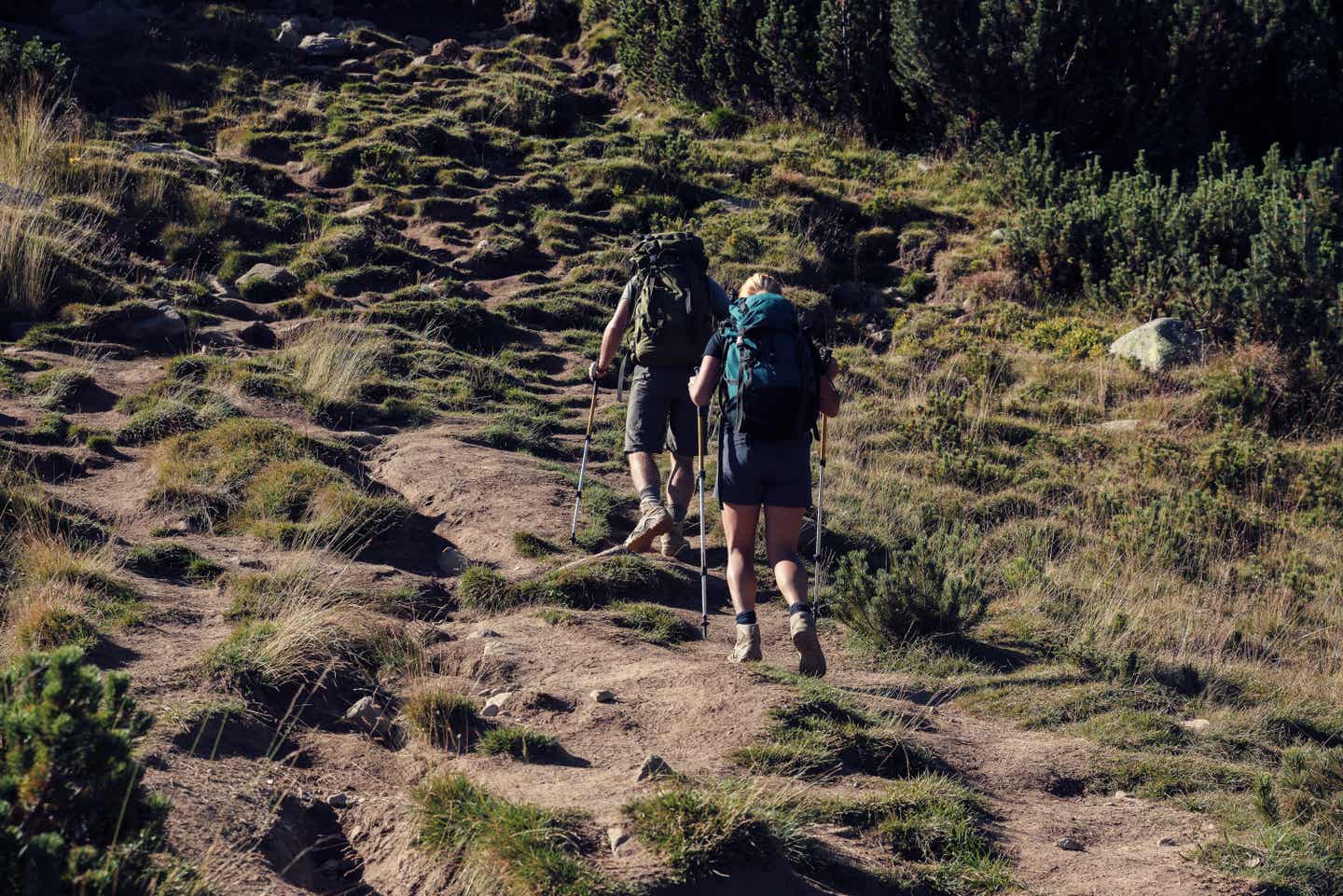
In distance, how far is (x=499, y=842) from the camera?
163 inches

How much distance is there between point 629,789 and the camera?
4.81 metres

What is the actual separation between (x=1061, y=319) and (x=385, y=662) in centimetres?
1092

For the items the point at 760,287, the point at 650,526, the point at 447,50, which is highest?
the point at 447,50

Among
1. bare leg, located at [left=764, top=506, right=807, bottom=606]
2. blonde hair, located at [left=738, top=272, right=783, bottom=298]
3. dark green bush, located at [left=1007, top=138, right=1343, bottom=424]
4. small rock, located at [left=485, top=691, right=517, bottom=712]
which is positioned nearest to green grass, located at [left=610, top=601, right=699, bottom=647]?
bare leg, located at [left=764, top=506, right=807, bottom=606]

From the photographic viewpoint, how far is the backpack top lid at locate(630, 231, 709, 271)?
796 centimetres

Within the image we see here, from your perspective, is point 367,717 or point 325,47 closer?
point 367,717

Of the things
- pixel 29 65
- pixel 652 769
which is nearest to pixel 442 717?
pixel 652 769

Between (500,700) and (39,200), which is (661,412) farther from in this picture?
(39,200)

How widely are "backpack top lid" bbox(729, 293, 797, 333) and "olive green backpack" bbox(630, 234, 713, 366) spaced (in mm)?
1459

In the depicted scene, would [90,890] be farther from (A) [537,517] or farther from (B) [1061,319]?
(B) [1061,319]

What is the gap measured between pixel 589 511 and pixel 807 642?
353cm

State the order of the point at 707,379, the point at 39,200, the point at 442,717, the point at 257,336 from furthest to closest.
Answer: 1. the point at 39,200
2. the point at 257,336
3. the point at 707,379
4. the point at 442,717

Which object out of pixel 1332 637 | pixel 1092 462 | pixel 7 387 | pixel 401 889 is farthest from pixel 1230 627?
pixel 7 387

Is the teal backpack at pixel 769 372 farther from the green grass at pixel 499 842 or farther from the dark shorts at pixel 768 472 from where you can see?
the green grass at pixel 499 842
